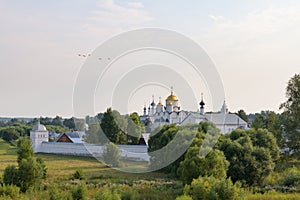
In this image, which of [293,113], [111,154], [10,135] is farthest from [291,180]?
[10,135]

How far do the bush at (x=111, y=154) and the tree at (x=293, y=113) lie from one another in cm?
1291

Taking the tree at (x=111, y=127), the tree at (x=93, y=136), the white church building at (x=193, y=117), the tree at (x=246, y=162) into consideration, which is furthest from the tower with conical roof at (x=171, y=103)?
the tree at (x=246, y=162)

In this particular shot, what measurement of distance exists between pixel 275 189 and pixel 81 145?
2542 cm

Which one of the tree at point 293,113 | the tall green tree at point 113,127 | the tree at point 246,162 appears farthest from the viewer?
the tall green tree at point 113,127

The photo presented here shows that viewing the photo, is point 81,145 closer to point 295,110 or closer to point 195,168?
point 295,110

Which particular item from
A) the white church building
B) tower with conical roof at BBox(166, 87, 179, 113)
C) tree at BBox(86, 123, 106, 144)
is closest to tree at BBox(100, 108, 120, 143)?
tree at BBox(86, 123, 106, 144)

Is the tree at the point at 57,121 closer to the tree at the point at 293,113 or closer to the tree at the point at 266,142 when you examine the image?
the tree at the point at 293,113

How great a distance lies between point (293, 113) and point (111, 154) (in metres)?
13.9

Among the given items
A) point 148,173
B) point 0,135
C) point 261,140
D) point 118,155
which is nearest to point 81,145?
point 118,155

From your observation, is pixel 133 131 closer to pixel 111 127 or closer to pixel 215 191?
pixel 111 127

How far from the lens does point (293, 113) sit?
31031mm

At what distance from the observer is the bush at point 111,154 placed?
31188 millimetres

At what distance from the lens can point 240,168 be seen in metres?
22.0

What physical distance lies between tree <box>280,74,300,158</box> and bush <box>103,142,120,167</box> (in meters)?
12.9
